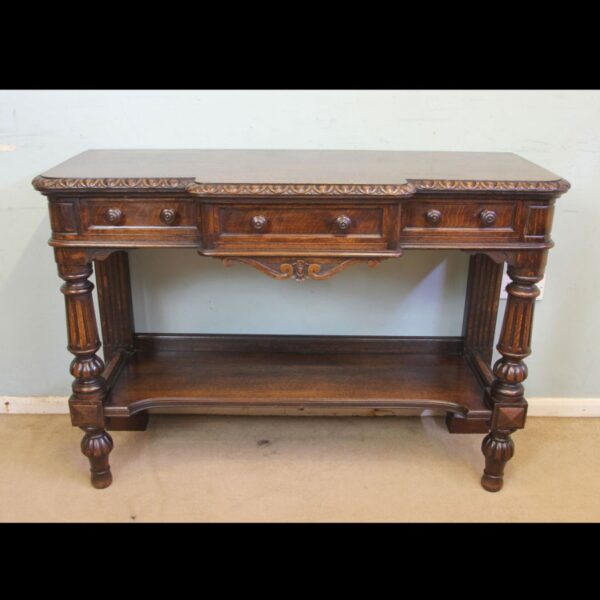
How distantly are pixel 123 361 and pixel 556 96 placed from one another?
5.35ft

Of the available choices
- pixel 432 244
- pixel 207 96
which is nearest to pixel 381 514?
pixel 432 244

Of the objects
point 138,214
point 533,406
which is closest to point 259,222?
point 138,214

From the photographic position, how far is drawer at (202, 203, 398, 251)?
1.60 meters

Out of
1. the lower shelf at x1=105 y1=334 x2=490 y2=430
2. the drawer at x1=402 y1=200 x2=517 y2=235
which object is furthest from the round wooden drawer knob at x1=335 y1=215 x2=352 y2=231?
the lower shelf at x1=105 y1=334 x2=490 y2=430

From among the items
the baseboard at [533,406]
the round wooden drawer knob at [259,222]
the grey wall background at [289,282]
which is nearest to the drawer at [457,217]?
the round wooden drawer knob at [259,222]

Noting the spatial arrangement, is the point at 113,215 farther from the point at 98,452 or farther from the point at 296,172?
the point at 98,452

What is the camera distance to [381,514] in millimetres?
1829

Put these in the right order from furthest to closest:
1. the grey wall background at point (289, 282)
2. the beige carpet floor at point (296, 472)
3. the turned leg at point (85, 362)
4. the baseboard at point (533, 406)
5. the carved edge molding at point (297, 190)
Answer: the baseboard at point (533, 406)
the grey wall background at point (289, 282)
the beige carpet floor at point (296, 472)
the turned leg at point (85, 362)
the carved edge molding at point (297, 190)

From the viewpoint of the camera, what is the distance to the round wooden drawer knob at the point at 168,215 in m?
1.62

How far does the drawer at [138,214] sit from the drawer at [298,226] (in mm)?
70

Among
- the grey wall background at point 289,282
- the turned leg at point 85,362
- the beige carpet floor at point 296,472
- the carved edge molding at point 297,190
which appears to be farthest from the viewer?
the grey wall background at point 289,282

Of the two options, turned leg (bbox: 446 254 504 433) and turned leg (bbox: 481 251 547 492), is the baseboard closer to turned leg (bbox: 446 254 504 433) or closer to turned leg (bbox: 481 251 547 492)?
turned leg (bbox: 446 254 504 433)

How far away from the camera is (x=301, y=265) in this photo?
1655 mm

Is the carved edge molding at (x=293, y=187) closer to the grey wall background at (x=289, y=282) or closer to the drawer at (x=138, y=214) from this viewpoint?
the drawer at (x=138, y=214)
